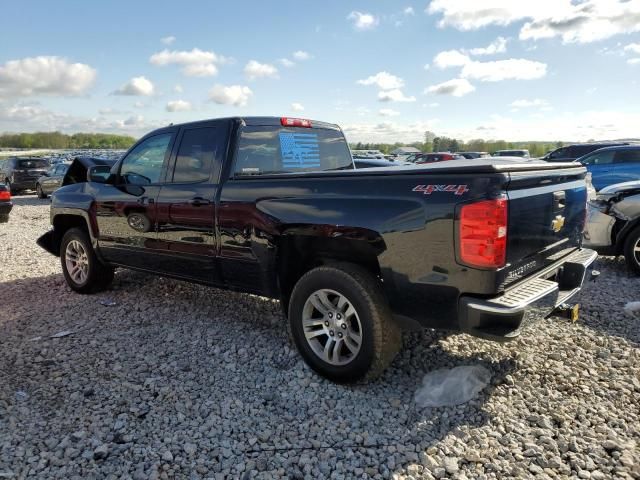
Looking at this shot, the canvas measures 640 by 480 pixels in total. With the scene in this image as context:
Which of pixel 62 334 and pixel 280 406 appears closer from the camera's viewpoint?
pixel 280 406

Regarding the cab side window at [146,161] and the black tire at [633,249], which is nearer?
the cab side window at [146,161]

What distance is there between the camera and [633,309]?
466cm

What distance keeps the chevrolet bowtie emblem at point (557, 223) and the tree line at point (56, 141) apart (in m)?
112

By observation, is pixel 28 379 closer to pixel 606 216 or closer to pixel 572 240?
pixel 572 240

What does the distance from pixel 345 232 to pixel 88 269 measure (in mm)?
3810

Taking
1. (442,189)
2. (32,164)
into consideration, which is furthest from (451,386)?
(32,164)

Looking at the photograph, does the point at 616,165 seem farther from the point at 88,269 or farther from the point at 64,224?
the point at 64,224

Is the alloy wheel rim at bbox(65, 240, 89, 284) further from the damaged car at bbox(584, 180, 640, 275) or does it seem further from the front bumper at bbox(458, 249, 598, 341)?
the damaged car at bbox(584, 180, 640, 275)

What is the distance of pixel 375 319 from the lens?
10.2ft

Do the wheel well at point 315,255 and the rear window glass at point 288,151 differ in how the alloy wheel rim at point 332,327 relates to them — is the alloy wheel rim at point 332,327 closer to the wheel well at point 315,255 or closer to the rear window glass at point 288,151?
the wheel well at point 315,255

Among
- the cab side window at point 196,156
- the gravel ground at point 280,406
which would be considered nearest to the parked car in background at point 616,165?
the gravel ground at point 280,406

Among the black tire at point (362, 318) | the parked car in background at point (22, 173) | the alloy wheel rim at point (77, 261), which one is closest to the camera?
the black tire at point (362, 318)

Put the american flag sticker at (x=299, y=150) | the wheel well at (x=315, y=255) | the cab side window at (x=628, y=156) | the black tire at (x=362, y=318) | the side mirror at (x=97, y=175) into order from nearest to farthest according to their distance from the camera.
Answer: the black tire at (x=362, y=318) → the wheel well at (x=315, y=255) → the american flag sticker at (x=299, y=150) → the side mirror at (x=97, y=175) → the cab side window at (x=628, y=156)

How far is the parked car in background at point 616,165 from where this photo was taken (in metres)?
12.9
